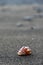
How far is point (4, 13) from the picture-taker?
7809 mm

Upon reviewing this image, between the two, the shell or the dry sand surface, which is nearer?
the dry sand surface

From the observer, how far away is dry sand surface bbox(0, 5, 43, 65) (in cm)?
341

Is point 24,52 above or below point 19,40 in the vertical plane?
below

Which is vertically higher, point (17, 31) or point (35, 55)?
point (17, 31)

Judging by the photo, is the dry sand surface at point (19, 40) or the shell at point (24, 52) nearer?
the dry sand surface at point (19, 40)

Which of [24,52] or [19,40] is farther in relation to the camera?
[19,40]

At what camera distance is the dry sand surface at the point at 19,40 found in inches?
134

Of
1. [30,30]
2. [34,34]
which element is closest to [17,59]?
[34,34]

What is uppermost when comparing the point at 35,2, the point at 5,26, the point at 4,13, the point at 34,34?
the point at 35,2

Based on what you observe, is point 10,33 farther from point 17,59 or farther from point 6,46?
point 17,59

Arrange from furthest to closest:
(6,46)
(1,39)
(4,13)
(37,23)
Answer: (4,13) < (37,23) < (1,39) < (6,46)

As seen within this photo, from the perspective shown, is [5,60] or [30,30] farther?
[30,30]

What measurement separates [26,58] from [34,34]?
1.47m

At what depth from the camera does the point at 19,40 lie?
4410 mm
